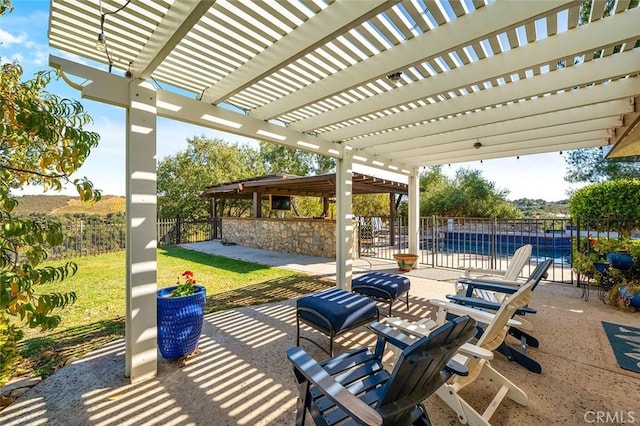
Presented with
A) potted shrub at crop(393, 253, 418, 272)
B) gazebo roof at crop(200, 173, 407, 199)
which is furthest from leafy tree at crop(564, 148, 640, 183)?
potted shrub at crop(393, 253, 418, 272)

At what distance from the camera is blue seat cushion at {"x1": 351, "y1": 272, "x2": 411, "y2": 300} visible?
397cm

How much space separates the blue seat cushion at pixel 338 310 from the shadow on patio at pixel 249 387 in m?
0.41

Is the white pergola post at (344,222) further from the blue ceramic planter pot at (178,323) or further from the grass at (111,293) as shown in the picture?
the blue ceramic planter pot at (178,323)

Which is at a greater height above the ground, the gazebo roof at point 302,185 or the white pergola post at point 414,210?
the gazebo roof at point 302,185

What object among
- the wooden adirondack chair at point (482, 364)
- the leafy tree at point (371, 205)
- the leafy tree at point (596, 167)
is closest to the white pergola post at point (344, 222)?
the wooden adirondack chair at point (482, 364)

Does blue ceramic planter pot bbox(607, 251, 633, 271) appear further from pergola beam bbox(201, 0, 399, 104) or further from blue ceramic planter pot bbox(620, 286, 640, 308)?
pergola beam bbox(201, 0, 399, 104)

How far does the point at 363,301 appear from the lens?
3352mm

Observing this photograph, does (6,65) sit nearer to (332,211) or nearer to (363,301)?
(363,301)

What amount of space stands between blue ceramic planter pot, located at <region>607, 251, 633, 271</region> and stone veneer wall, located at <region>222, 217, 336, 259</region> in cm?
653

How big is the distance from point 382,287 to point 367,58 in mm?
2951

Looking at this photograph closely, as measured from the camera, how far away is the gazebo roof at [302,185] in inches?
Answer: 345

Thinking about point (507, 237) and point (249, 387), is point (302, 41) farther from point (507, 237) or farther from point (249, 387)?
point (507, 237)

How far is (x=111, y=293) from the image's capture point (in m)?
5.42

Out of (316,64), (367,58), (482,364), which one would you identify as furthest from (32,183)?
(482,364)
